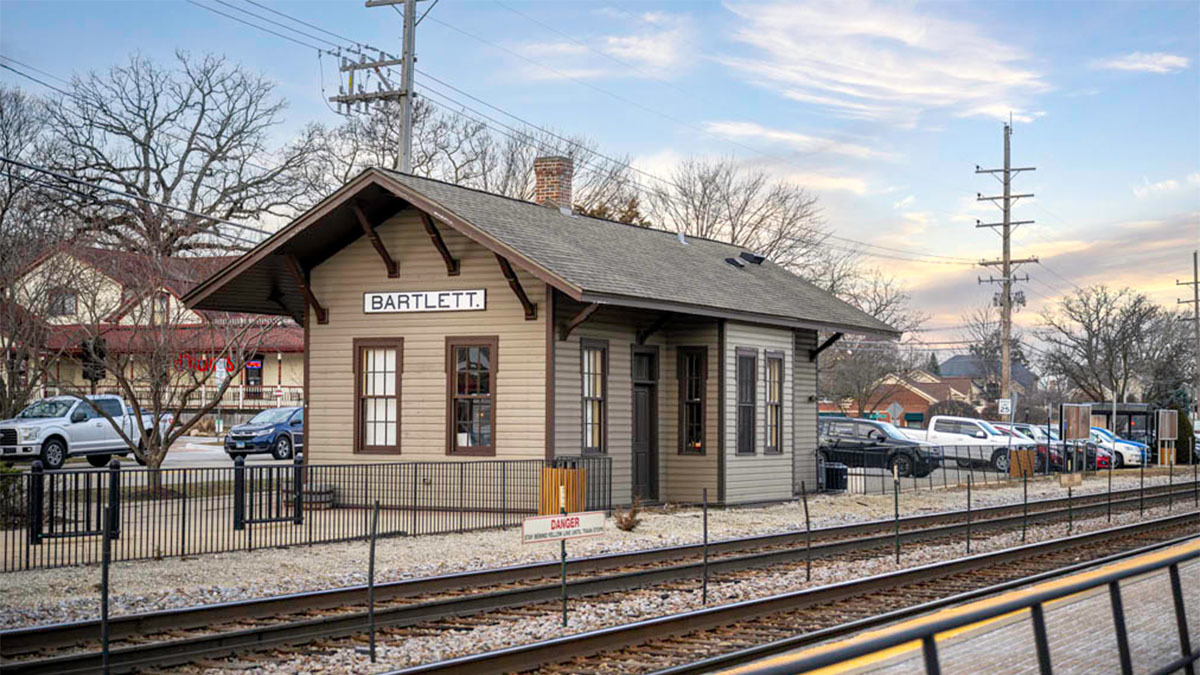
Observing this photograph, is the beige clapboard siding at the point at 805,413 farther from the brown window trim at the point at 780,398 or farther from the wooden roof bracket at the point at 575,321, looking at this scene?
the wooden roof bracket at the point at 575,321

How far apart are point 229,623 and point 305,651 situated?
4.30ft

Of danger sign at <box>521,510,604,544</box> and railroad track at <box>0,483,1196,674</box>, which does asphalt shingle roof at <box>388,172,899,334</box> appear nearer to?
railroad track at <box>0,483,1196,674</box>

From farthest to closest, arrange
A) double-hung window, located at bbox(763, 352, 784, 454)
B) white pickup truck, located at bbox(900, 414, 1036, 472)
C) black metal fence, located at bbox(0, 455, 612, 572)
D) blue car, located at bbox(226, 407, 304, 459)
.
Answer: white pickup truck, located at bbox(900, 414, 1036, 472)
blue car, located at bbox(226, 407, 304, 459)
double-hung window, located at bbox(763, 352, 784, 454)
black metal fence, located at bbox(0, 455, 612, 572)

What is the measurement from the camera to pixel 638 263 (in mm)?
23500

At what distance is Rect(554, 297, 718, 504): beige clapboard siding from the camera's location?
68.4ft

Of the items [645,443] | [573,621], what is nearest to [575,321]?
[645,443]

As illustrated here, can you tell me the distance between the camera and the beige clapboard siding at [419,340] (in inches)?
810

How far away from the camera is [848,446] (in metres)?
36.0

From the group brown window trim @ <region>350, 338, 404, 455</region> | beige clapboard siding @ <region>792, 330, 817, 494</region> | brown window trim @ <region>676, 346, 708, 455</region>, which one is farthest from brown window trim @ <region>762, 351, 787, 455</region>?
brown window trim @ <region>350, 338, 404, 455</region>

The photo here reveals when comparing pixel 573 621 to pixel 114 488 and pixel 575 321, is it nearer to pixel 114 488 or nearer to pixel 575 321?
pixel 114 488

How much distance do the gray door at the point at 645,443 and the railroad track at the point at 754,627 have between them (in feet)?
27.0

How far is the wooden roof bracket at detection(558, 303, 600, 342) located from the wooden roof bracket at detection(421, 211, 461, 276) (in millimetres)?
2178

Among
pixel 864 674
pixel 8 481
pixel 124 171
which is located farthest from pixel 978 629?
pixel 124 171

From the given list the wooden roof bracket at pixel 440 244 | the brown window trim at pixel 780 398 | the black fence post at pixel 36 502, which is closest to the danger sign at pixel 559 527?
the black fence post at pixel 36 502
